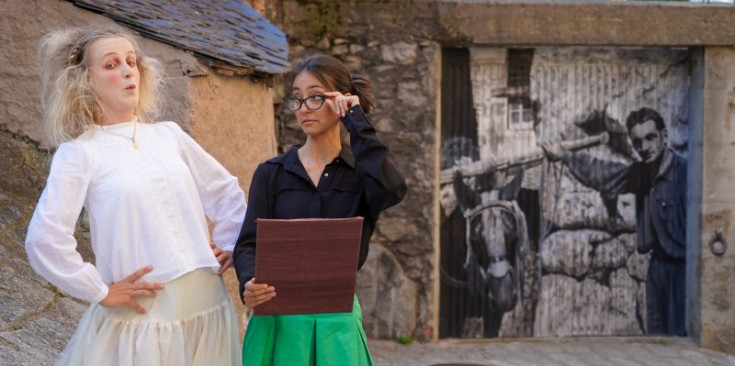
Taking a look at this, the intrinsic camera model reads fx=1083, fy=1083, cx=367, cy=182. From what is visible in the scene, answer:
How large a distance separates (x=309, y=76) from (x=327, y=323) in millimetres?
730

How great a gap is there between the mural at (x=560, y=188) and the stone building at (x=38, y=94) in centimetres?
279

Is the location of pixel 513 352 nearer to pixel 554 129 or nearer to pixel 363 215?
pixel 554 129

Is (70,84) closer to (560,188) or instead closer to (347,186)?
(347,186)

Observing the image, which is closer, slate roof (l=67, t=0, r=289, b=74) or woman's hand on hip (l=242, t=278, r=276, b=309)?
woman's hand on hip (l=242, t=278, r=276, b=309)

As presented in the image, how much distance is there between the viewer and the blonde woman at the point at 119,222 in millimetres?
2971

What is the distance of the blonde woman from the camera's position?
2.97m

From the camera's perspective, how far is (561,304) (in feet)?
26.9

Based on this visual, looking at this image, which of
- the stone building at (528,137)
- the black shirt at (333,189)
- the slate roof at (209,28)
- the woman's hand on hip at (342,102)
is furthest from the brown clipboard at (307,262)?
the stone building at (528,137)

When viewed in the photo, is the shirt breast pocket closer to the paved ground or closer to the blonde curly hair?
the blonde curly hair

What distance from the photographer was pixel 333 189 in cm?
318

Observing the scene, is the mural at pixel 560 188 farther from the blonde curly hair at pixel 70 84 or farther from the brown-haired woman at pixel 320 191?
the blonde curly hair at pixel 70 84

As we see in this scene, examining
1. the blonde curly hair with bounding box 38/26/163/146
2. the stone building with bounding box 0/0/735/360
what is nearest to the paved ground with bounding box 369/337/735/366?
the stone building with bounding box 0/0/735/360

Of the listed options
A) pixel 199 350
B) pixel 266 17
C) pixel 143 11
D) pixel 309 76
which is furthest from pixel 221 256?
pixel 266 17

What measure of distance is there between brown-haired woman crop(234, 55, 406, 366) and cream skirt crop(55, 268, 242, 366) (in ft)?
0.41
